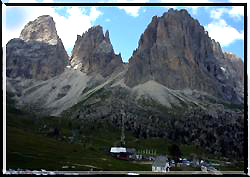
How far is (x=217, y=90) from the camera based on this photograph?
11738 cm

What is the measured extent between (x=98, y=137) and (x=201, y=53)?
71290 mm

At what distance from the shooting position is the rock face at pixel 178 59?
112250mm

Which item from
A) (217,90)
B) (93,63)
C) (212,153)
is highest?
(93,63)

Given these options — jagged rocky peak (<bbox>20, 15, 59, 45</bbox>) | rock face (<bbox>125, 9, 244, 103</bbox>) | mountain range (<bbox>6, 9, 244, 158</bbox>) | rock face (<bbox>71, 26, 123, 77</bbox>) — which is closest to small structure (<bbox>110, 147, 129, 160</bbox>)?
mountain range (<bbox>6, 9, 244, 158</bbox>)

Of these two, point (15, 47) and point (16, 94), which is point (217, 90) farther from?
point (15, 47)

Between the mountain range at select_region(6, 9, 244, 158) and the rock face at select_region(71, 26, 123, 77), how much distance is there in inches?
14.0

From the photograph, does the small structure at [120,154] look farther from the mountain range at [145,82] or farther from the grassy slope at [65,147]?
the mountain range at [145,82]

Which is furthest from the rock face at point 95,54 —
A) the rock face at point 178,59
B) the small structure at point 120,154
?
the small structure at point 120,154

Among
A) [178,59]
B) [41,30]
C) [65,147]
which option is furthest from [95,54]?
[65,147]

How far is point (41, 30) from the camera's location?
511ft

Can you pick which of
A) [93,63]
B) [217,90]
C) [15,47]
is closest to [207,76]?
[217,90]

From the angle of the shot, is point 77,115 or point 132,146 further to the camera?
point 77,115

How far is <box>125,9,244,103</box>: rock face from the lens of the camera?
368ft

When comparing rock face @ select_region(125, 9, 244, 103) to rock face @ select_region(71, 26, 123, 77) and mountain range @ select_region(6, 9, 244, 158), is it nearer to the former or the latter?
mountain range @ select_region(6, 9, 244, 158)
